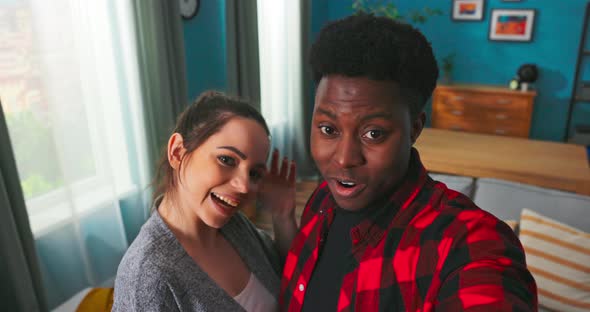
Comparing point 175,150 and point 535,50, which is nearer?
point 175,150

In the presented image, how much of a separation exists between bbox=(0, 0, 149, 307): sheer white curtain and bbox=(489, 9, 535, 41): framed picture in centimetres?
421

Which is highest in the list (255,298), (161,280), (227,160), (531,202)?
(227,160)

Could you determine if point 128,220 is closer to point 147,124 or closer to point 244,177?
point 147,124

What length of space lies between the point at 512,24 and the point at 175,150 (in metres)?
5.00

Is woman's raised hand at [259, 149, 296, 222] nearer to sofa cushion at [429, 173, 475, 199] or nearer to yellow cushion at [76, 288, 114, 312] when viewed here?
yellow cushion at [76, 288, 114, 312]

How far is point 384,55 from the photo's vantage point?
29.9 inches

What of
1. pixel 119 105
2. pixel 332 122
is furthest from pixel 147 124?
pixel 332 122

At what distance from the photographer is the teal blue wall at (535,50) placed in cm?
488

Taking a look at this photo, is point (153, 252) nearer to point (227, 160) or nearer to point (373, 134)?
point (227, 160)

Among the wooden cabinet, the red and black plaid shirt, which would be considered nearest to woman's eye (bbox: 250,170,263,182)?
the red and black plaid shirt

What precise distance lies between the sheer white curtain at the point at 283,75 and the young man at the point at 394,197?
323 centimetres

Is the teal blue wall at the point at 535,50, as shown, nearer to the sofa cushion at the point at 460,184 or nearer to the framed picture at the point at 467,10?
the framed picture at the point at 467,10

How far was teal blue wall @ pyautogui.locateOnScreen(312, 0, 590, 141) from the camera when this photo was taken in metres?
4.88

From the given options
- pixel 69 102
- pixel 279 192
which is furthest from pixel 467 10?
pixel 279 192
